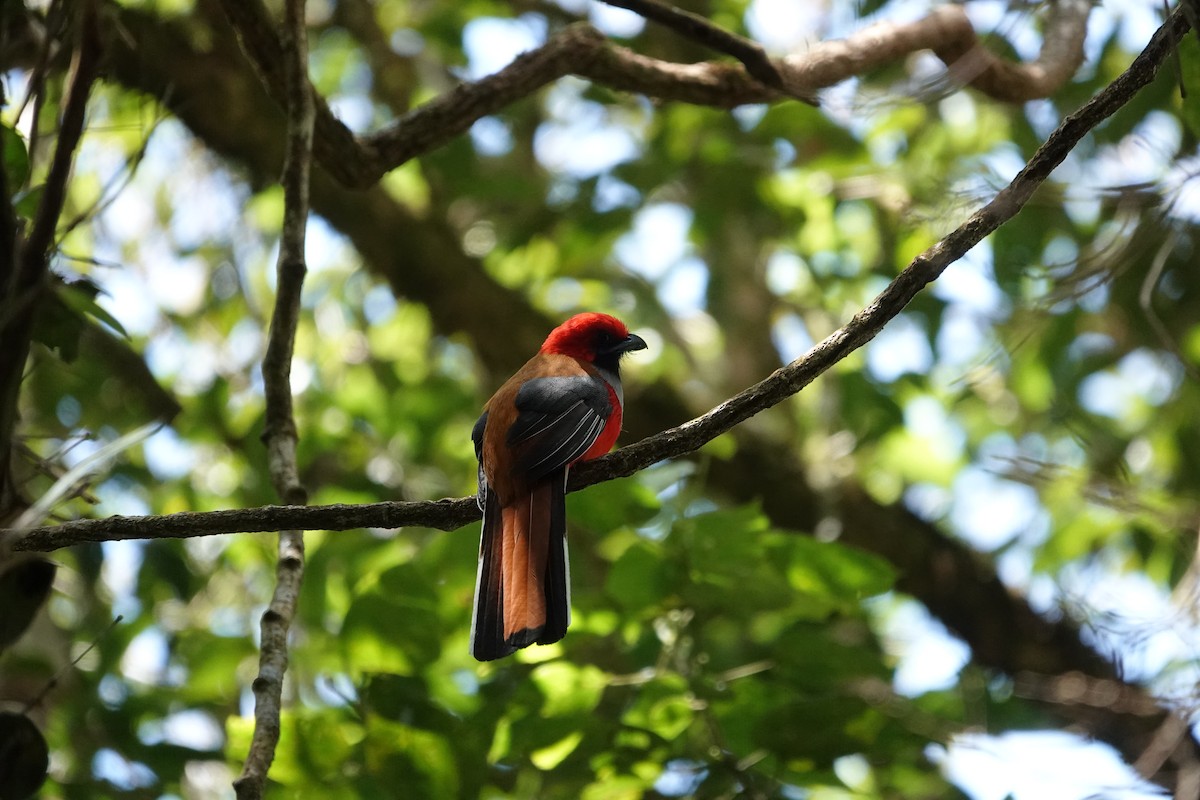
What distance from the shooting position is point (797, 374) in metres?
2.81

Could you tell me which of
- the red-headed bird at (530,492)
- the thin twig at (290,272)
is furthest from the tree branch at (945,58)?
the thin twig at (290,272)

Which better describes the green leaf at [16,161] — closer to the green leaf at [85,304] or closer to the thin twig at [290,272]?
the green leaf at [85,304]

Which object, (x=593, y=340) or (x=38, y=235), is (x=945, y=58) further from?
(x=38, y=235)

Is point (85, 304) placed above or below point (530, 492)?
above

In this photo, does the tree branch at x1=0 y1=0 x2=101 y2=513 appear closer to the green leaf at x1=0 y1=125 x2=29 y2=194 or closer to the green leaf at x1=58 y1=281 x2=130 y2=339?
the green leaf at x1=58 y1=281 x2=130 y2=339

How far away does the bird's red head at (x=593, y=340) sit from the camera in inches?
204

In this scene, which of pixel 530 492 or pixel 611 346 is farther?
pixel 611 346

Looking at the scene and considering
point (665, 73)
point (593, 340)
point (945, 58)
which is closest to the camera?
point (665, 73)

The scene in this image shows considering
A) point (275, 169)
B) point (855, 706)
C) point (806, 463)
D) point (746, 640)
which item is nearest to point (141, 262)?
point (275, 169)

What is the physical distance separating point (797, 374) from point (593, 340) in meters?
2.46

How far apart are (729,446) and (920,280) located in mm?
2807

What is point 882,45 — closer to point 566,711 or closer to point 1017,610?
point 566,711

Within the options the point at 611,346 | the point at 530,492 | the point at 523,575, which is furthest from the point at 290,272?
the point at 611,346

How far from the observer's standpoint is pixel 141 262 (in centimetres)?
824
